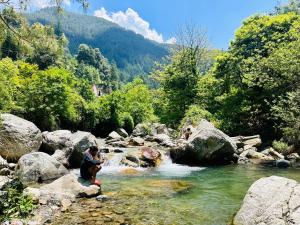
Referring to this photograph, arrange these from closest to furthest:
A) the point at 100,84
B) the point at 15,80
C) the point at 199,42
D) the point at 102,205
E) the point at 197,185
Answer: the point at 102,205
the point at 197,185
the point at 15,80
the point at 199,42
the point at 100,84

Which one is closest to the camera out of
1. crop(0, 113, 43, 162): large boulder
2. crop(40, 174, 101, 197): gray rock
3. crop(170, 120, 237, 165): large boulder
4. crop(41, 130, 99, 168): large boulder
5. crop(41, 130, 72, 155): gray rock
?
crop(40, 174, 101, 197): gray rock

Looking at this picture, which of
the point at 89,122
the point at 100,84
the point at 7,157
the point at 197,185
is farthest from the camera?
the point at 100,84

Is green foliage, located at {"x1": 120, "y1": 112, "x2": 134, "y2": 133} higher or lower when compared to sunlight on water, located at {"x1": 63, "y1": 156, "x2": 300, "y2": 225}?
higher

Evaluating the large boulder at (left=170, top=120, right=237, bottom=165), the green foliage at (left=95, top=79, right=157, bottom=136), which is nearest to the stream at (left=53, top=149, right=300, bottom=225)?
the large boulder at (left=170, top=120, right=237, bottom=165)

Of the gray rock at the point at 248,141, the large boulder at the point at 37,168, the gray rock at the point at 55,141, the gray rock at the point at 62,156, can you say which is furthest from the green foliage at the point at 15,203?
the gray rock at the point at 248,141

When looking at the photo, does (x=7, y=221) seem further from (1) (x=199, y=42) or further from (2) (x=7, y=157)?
(1) (x=199, y=42)

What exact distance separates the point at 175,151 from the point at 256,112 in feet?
38.3

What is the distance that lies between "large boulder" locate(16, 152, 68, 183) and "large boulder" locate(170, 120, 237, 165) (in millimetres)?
9009

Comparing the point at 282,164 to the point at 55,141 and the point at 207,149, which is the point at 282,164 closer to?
the point at 207,149

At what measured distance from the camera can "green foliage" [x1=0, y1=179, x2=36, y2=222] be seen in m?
9.73

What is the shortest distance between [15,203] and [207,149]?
1387cm

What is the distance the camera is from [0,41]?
28.7ft

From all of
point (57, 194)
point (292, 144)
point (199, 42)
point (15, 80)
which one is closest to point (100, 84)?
Result: point (199, 42)

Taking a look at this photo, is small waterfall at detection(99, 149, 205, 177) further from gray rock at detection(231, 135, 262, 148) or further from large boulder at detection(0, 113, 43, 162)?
gray rock at detection(231, 135, 262, 148)
